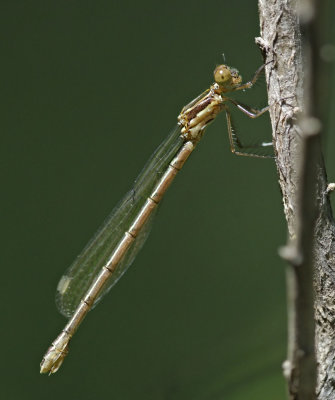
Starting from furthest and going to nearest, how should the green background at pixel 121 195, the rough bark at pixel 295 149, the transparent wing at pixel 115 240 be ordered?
1. the green background at pixel 121 195
2. the transparent wing at pixel 115 240
3. the rough bark at pixel 295 149

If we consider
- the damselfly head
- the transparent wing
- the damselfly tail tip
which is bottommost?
the damselfly tail tip

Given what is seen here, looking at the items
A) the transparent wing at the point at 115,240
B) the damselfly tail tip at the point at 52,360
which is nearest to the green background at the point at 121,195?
the transparent wing at the point at 115,240

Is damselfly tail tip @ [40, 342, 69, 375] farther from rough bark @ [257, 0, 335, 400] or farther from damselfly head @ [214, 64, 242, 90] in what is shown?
damselfly head @ [214, 64, 242, 90]

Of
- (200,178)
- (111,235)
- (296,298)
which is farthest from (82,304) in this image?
(296,298)

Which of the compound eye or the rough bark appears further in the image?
the compound eye

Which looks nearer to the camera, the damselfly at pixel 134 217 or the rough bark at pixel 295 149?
the rough bark at pixel 295 149

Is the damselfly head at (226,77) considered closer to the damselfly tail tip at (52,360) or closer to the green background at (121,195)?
the green background at (121,195)

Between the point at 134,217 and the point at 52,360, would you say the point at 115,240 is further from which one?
the point at 52,360

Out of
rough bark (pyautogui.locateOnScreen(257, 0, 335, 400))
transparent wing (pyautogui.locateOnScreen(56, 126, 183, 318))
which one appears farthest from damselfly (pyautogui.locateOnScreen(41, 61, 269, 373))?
rough bark (pyautogui.locateOnScreen(257, 0, 335, 400))
